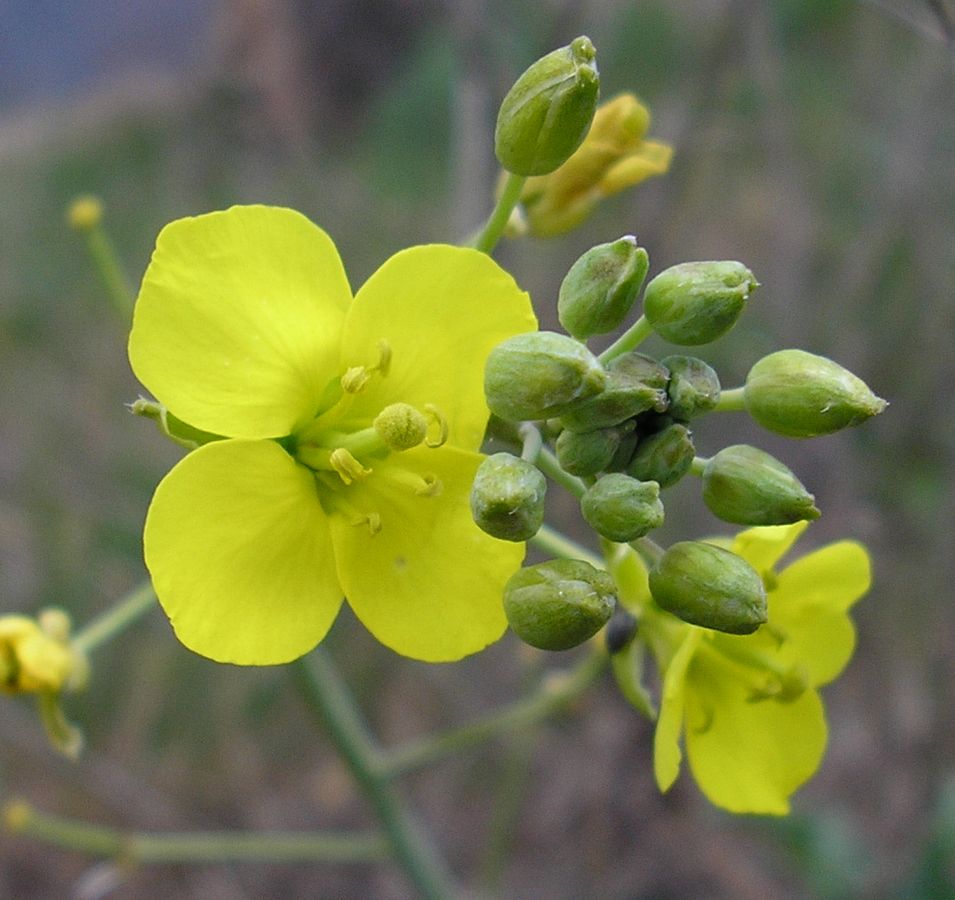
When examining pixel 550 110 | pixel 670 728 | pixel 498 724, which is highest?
pixel 550 110

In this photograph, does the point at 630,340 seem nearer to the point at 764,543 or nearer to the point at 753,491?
the point at 753,491

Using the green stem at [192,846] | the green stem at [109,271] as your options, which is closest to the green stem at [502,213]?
the green stem at [109,271]

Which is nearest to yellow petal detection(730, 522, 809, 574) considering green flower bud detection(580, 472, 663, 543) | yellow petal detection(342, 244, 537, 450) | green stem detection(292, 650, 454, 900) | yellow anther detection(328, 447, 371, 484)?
green flower bud detection(580, 472, 663, 543)

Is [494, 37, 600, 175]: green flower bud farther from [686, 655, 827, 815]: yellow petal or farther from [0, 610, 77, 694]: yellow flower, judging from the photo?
[0, 610, 77, 694]: yellow flower

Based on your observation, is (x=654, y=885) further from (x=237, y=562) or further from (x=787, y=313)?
(x=237, y=562)

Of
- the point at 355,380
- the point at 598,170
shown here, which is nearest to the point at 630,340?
the point at 355,380

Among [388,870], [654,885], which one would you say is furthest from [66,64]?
[654,885]

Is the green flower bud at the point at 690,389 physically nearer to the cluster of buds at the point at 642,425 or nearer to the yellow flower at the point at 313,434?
the cluster of buds at the point at 642,425
